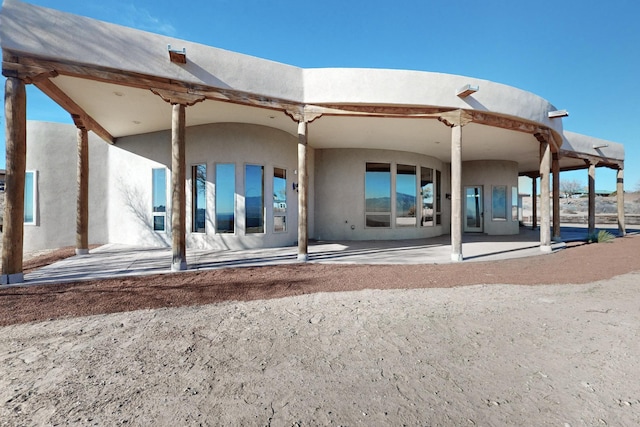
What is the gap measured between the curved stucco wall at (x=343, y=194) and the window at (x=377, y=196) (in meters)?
0.20

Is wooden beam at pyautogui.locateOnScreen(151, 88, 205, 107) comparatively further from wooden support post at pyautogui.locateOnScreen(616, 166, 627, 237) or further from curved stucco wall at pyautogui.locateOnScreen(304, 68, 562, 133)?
wooden support post at pyautogui.locateOnScreen(616, 166, 627, 237)

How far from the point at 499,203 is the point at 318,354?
15.1 metres

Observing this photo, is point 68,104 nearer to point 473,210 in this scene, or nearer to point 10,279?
point 10,279

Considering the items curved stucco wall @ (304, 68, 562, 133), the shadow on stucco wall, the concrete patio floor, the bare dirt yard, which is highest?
curved stucco wall @ (304, 68, 562, 133)

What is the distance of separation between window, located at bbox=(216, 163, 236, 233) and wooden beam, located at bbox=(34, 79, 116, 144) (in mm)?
3542

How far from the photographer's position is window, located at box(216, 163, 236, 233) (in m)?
8.92

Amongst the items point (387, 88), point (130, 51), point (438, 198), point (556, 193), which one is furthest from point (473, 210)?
point (130, 51)

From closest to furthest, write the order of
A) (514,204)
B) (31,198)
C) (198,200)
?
1. (198,200)
2. (31,198)
3. (514,204)

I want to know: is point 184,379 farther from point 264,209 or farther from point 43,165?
point 43,165

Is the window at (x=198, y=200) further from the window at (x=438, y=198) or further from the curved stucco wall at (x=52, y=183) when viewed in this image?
the window at (x=438, y=198)

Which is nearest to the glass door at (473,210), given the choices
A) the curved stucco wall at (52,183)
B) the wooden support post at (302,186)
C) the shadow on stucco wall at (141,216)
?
the wooden support post at (302,186)

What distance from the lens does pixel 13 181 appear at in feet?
16.0

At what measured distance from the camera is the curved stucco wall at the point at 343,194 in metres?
11.8

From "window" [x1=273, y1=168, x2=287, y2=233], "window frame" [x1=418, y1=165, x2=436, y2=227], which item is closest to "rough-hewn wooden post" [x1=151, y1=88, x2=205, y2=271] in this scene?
"window" [x1=273, y1=168, x2=287, y2=233]
